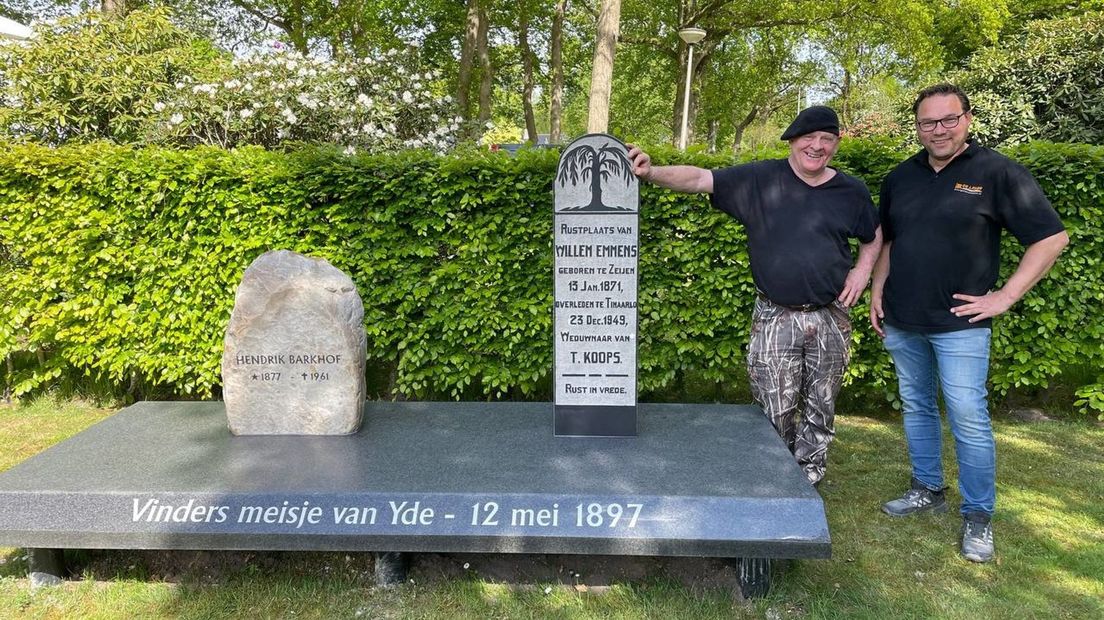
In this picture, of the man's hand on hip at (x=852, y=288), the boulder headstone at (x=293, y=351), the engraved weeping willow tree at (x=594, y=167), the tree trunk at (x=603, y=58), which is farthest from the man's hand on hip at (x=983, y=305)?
the tree trunk at (x=603, y=58)

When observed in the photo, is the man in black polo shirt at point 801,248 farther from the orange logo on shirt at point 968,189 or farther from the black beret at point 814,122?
the orange logo on shirt at point 968,189

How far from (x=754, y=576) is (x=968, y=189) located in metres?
1.98

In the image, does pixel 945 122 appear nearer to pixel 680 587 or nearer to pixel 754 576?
pixel 754 576

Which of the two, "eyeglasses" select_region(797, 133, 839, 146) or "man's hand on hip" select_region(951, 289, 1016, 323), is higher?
"eyeglasses" select_region(797, 133, 839, 146)

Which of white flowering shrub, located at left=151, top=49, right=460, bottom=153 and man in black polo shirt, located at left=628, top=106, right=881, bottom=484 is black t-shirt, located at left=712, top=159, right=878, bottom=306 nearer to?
man in black polo shirt, located at left=628, top=106, right=881, bottom=484

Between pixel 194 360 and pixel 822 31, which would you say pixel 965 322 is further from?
pixel 822 31

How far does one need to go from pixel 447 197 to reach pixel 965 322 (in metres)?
3.23

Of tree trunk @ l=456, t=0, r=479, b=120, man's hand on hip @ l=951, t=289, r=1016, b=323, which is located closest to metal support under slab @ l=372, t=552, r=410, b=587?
man's hand on hip @ l=951, t=289, r=1016, b=323

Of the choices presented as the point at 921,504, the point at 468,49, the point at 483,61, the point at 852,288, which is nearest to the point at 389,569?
the point at 852,288

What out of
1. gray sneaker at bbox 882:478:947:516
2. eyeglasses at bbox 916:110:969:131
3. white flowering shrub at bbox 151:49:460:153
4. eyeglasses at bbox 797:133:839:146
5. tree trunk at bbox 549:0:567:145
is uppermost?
tree trunk at bbox 549:0:567:145

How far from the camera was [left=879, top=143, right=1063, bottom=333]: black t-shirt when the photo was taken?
10.1 ft

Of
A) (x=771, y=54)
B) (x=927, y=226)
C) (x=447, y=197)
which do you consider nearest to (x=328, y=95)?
(x=447, y=197)

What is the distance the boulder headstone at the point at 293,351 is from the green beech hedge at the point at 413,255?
50.1 inches

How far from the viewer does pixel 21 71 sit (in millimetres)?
6230
